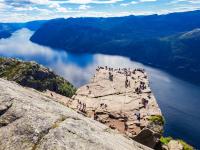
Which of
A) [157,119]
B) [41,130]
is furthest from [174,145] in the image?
[41,130]

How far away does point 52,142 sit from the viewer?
58.3ft

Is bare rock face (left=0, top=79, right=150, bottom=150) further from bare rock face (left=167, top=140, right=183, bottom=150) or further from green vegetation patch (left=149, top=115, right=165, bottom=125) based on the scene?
green vegetation patch (left=149, top=115, right=165, bottom=125)

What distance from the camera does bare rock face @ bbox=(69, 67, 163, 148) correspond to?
146ft

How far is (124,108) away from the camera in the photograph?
57625 millimetres

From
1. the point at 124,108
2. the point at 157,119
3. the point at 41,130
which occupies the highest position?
the point at 41,130

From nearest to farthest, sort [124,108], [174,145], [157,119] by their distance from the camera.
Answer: [174,145] → [157,119] → [124,108]

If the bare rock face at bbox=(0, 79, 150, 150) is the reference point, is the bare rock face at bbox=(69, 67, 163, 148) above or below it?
below

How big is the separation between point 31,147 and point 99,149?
13.7 ft

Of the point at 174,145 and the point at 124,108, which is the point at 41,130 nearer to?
the point at 174,145

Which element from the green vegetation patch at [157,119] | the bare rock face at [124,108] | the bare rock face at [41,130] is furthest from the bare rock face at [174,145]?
the bare rock face at [41,130]

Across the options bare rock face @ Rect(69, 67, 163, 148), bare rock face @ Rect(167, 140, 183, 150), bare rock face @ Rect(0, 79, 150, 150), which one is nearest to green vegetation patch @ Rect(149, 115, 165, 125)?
bare rock face @ Rect(69, 67, 163, 148)

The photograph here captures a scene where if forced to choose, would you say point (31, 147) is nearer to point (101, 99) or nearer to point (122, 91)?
point (101, 99)

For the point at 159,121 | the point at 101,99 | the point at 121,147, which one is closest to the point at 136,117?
the point at 159,121

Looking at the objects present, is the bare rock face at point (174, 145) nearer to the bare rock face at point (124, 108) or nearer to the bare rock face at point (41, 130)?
the bare rock face at point (124, 108)
